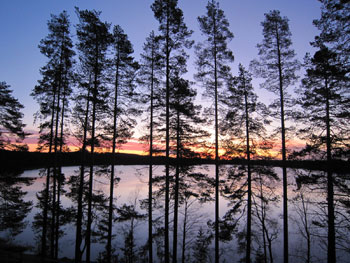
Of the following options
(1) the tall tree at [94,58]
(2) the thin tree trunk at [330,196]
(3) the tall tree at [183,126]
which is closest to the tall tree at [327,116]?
(2) the thin tree trunk at [330,196]

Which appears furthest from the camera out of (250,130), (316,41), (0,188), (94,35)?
(0,188)

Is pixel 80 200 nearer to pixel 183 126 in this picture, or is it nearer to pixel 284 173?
pixel 183 126

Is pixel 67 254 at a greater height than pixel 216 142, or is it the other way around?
pixel 216 142

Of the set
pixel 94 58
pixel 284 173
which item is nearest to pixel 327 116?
pixel 284 173

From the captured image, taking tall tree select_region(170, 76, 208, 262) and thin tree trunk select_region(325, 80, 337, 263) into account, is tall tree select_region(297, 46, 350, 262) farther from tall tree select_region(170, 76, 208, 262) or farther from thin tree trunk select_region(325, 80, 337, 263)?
tall tree select_region(170, 76, 208, 262)

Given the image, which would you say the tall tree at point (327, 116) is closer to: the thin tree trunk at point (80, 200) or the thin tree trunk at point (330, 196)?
the thin tree trunk at point (330, 196)

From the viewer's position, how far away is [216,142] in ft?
35.1

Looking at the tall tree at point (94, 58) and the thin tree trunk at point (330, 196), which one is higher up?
the tall tree at point (94, 58)

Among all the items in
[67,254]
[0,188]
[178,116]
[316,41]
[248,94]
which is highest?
[316,41]

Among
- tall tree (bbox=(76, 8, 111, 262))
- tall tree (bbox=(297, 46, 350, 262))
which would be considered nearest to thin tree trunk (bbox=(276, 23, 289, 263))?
tall tree (bbox=(297, 46, 350, 262))

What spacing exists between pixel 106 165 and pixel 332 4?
1493 centimetres

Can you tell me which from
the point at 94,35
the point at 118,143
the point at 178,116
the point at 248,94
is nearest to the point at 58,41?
the point at 94,35

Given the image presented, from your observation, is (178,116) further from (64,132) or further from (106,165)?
(64,132)

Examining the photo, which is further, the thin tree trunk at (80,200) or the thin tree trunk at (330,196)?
the thin tree trunk at (80,200)
